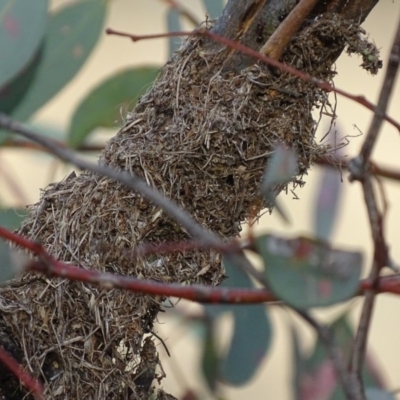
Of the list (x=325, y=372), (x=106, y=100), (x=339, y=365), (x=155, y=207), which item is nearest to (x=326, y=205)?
(x=155, y=207)

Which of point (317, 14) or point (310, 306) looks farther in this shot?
point (317, 14)

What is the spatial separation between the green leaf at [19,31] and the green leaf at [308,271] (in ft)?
2.87

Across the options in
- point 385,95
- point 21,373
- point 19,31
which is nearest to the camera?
point 385,95

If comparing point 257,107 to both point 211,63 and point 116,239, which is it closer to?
point 211,63

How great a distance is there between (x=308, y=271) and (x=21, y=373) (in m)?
0.35


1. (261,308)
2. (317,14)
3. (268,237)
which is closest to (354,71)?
(261,308)

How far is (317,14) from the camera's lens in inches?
37.6

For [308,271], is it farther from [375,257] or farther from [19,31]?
[19,31]

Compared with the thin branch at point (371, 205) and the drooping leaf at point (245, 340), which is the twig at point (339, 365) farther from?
the drooping leaf at point (245, 340)

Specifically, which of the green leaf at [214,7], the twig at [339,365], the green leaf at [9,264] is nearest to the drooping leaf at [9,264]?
the green leaf at [9,264]

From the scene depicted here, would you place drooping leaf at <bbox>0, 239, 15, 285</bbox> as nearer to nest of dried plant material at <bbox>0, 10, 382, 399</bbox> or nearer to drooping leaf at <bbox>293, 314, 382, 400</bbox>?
nest of dried plant material at <bbox>0, 10, 382, 399</bbox>

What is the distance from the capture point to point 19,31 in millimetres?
1414

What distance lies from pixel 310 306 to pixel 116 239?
38 cm

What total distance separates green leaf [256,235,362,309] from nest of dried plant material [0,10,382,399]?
0.32 metres
